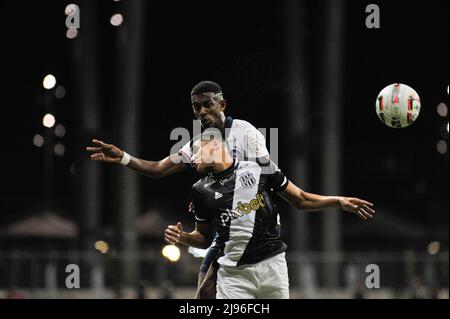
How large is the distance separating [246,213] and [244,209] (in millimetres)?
40

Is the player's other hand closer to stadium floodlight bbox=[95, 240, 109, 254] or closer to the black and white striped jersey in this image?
the black and white striped jersey

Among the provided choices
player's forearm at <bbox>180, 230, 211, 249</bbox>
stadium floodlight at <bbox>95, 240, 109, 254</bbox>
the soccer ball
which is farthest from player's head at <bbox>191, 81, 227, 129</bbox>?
stadium floodlight at <bbox>95, 240, 109, 254</bbox>

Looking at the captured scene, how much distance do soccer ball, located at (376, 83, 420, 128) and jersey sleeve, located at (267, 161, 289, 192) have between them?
185 cm

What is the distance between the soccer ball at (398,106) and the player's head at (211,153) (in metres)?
2.19

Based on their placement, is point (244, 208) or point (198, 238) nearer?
point (244, 208)

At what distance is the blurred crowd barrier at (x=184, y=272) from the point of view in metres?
21.1

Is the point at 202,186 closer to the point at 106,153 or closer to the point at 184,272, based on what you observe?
the point at 106,153

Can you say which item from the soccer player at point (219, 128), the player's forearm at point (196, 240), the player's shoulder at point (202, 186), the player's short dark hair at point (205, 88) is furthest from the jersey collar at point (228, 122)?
the player's forearm at point (196, 240)

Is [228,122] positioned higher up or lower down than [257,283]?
higher up

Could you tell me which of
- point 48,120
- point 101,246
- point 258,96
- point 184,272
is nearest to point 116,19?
point 101,246

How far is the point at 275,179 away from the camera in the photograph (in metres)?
8.34

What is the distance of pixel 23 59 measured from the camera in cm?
3438

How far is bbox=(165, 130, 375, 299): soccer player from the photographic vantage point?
8141 mm
